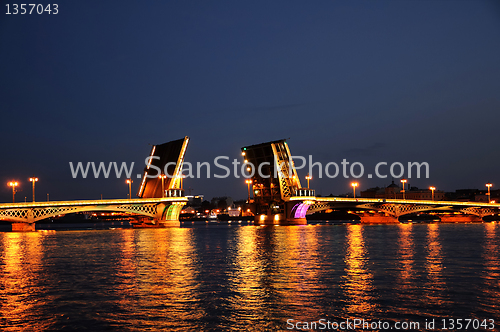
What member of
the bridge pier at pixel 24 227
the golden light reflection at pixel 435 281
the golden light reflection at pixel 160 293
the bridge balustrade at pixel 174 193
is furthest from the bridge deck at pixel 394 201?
the golden light reflection at pixel 160 293

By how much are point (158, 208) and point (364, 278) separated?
74838 mm

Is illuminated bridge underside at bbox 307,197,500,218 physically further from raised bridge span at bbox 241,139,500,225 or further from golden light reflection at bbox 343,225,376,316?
golden light reflection at bbox 343,225,376,316

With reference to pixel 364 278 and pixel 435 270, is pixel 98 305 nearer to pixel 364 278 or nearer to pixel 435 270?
pixel 364 278

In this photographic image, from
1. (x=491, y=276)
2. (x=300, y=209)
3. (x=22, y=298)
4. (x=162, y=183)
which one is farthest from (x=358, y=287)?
(x=300, y=209)

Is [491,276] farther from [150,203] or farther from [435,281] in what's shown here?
[150,203]

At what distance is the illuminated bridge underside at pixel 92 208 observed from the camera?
73.8m

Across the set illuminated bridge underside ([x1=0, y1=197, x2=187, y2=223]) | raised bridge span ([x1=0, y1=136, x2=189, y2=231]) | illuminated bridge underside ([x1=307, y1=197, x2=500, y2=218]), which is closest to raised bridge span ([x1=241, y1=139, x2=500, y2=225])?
illuminated bridge underside ([x1=307, y1=197, x2=500, y2=218])

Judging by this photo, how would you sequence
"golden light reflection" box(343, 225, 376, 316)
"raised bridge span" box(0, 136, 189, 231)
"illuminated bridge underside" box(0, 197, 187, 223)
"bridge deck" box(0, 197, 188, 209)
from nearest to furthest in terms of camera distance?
"golden light reflection" box(343, 225, 376, 316)
"bridge deck" box(0, 197, 188, 209)
"illuminated bridge underside" box(0, 197, 187, 223)
"raised bridge span" box(0, 136, 189, 231)

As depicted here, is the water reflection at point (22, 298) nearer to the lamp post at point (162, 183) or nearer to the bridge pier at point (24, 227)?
the bridge pier at point (24, 227)

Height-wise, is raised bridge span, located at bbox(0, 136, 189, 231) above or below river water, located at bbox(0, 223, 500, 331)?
above

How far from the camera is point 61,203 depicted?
246 ft

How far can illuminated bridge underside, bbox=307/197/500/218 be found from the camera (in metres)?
99.1

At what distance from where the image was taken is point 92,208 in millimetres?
80812

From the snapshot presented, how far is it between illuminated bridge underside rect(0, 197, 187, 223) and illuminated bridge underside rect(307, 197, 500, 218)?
29476mm
